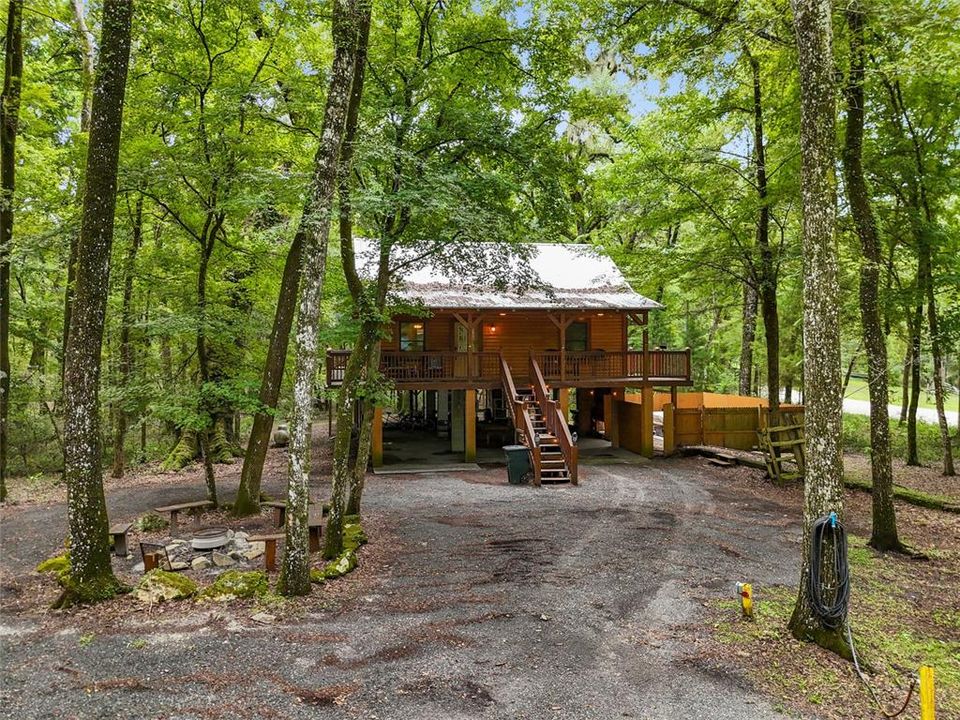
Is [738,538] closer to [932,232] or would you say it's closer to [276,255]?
[932,232]

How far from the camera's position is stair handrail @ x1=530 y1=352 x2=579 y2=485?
14.3 m

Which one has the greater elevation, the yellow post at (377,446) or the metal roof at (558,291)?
the metal roof at (558,291)

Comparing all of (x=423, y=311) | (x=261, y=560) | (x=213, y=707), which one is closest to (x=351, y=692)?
(x=213, y=707)

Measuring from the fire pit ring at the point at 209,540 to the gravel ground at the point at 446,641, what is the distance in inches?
91.7

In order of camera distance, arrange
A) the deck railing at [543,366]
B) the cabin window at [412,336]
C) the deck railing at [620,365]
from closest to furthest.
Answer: the deck railing at [543,366] < the deck railing at [620,365] < the cabin window at [412,336]

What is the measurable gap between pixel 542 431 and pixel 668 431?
5025mm

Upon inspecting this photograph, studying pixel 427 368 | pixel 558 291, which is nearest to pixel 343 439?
pixel 427 368

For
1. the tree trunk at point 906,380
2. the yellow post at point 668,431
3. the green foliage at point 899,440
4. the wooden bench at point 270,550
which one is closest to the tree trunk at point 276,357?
the wooden bench at point 270,550

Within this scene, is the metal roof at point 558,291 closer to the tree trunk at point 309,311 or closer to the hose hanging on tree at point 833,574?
the tree trunk at point 309,311

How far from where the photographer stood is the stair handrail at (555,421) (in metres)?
14.3

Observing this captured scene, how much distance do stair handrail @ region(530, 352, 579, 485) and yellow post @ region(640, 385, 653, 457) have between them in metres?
3.52

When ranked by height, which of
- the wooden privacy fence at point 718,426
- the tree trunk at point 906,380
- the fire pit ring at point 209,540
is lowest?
the fire pit ring at point 209,540

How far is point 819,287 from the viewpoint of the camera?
5.84 m

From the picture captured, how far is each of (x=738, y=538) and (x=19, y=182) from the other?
17.6 metres
